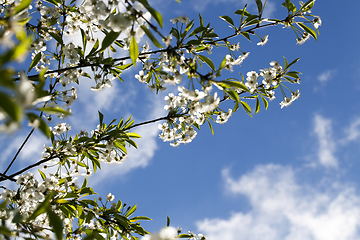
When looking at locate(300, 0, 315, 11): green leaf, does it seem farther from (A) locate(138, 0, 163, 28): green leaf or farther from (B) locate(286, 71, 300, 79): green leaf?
(A) locate(138, 0, 163, 28): green leaf

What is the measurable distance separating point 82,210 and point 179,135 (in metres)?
1.55

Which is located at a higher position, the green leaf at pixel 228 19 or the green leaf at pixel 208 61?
the green leaf at pixel 228 19

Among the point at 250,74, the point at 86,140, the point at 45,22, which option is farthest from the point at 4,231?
the point at 250,74

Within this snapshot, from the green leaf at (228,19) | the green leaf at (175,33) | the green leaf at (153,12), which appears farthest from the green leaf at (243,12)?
the green leaf at (153,12)

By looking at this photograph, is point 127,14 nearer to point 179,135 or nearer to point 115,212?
point 179,135

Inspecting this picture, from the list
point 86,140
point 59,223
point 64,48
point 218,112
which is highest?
point 218,112

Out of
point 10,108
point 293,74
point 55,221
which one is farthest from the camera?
point 293,74

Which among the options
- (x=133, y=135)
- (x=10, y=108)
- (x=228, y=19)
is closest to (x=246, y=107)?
(x=228, y=19)

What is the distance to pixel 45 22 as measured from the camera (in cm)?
294

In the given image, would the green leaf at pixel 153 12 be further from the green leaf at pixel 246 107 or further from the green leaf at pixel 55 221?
the green leaf at pixel 246 107

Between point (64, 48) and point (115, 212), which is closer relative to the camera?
point (64, 48)

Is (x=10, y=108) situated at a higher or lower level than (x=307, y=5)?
lower

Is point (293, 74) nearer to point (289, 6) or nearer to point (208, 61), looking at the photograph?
point (289, 6)

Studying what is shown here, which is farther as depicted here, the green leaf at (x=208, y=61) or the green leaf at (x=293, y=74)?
the green leaf at (x=293, y=74)
